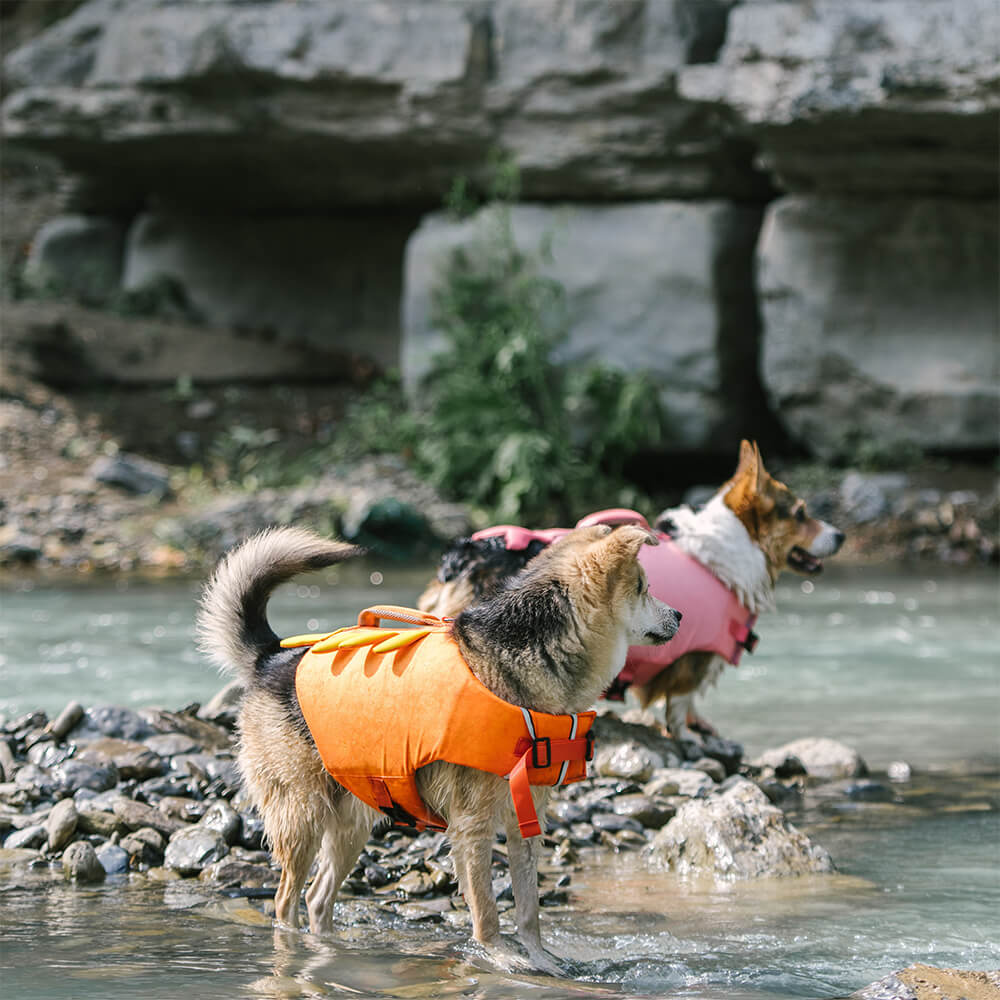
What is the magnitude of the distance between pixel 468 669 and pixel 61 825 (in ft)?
7.02

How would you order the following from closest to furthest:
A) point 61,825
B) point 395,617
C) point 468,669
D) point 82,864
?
point 468,669 → point 395,617 → point 82,864 → point 61,825

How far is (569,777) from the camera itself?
4.20m

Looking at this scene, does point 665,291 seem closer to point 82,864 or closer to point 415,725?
A: point 82,864

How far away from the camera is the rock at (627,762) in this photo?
6.19 metres

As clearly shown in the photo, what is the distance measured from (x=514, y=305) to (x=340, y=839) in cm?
1200

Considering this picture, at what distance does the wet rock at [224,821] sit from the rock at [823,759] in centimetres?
270

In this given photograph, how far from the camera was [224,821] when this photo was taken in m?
5.35

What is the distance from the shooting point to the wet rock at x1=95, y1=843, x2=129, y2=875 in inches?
202

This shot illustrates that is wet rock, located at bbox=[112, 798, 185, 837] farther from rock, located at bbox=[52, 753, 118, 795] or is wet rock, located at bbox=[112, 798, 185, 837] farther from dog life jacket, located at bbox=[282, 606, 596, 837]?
dog life jacket, located at bbox=[282, 606, 596, 837]

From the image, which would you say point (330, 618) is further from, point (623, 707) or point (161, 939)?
point (161, 939)

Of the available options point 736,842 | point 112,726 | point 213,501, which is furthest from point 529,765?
point 213,501

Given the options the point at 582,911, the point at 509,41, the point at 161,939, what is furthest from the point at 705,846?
the point at 509,41

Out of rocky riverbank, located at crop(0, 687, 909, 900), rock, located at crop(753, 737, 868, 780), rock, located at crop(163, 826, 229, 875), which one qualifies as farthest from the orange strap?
rock, located at crop(753, 737, 868, 780)

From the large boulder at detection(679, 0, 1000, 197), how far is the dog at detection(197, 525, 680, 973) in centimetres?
1049
